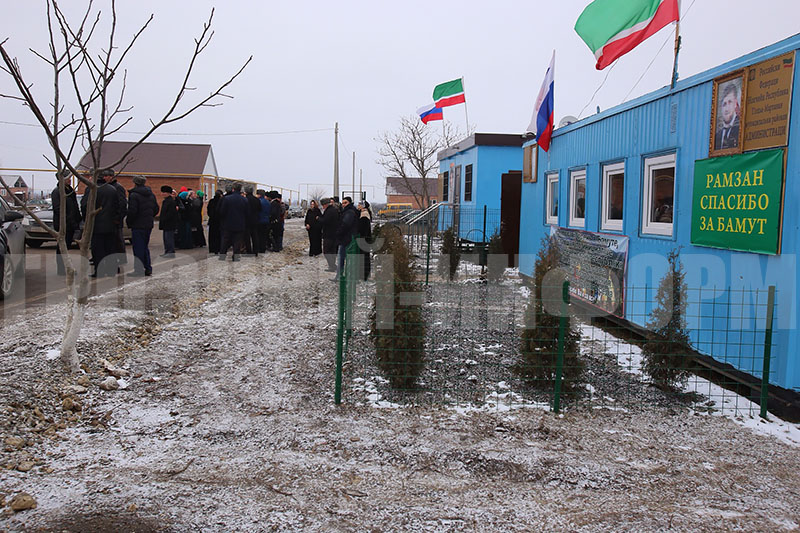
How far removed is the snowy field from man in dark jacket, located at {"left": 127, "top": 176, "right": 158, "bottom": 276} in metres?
4.79

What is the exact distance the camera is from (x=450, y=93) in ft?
67.2

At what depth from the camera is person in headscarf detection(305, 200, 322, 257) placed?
16375 millimetres

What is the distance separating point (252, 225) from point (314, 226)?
1591 mm

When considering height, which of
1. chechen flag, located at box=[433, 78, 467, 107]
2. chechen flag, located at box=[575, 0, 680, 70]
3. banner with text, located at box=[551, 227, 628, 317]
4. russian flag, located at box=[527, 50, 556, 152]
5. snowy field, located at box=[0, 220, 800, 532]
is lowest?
snowy field, located at box=[0, 220, 800, 532]

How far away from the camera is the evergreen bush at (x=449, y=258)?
1402 cm

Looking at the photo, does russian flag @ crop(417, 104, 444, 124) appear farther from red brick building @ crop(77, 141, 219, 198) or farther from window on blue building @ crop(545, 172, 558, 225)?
red brick building @ crop(77, 141, 219, 198)

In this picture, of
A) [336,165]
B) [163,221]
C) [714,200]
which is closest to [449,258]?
[163,221]

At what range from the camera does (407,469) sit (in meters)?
4.32

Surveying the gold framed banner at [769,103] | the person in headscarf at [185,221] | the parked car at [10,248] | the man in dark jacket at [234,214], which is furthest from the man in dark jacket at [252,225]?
the gold framed banner at [769,103]

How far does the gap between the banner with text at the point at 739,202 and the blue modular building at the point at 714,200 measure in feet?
0.04

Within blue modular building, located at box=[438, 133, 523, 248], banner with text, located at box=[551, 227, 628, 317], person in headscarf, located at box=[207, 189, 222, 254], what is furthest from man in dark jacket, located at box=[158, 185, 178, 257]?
banner with text, located at box=[551, 227, 628, 317]

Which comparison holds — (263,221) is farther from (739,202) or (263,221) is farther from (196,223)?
(739,202)

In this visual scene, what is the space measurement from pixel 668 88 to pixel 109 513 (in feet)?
22.4

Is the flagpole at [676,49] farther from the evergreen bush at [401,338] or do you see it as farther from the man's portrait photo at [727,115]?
the evergreen bush at [401,338]
